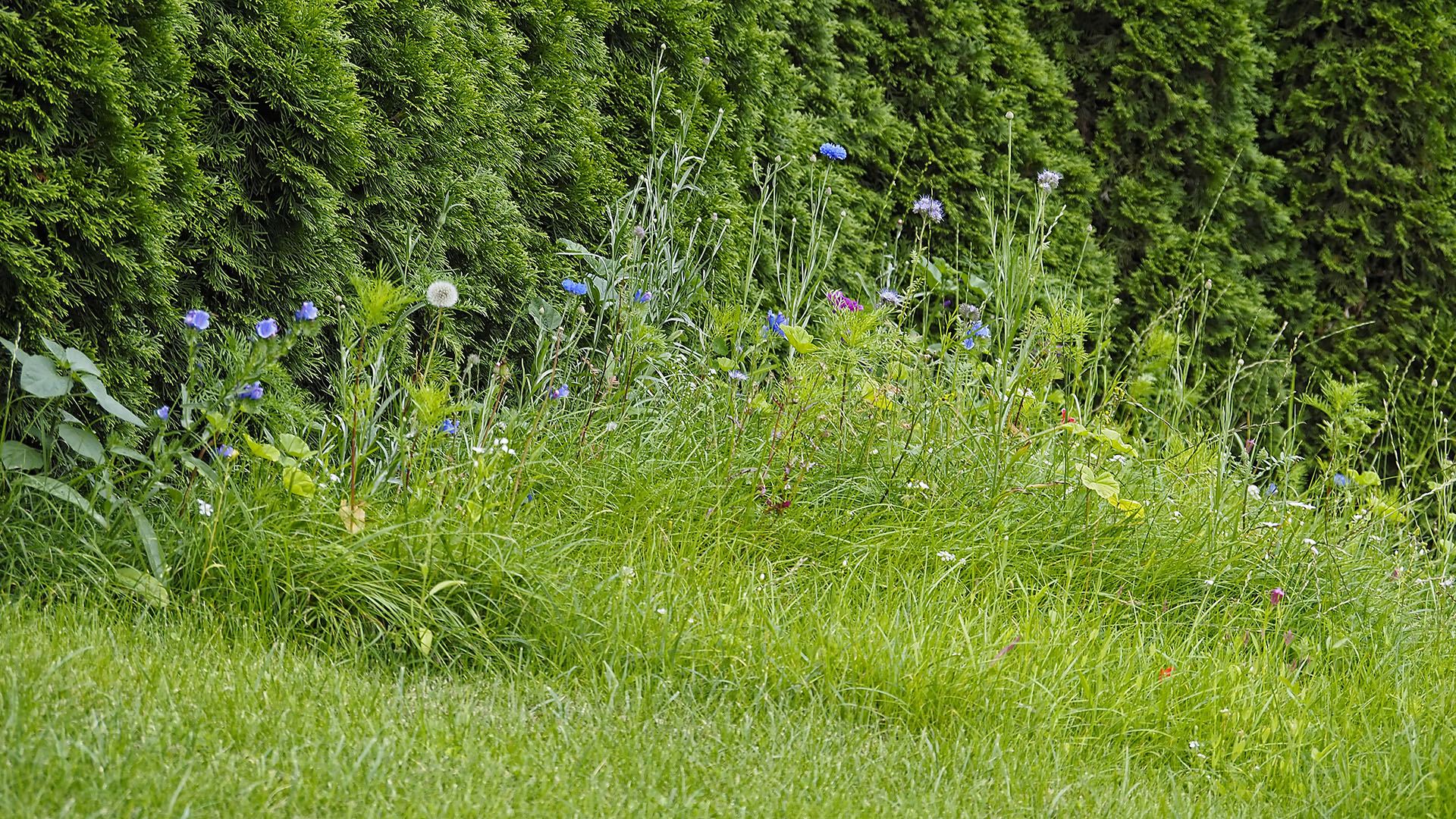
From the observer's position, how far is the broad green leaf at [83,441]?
2615 mm

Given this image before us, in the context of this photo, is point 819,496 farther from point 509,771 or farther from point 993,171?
point 993,171

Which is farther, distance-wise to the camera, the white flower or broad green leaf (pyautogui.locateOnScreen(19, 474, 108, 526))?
the white flower

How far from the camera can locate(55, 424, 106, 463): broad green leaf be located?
2.62 meters

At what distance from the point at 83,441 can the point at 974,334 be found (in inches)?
103

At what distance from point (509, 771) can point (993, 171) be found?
13.3 ft

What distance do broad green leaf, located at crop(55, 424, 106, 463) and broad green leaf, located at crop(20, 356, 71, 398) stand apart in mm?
91

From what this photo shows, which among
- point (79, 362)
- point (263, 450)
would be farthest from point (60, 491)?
point (263, 450)

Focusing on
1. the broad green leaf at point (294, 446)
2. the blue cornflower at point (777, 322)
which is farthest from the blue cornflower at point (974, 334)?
the broad green leaf at point (294, 446)

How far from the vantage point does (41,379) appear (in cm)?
254

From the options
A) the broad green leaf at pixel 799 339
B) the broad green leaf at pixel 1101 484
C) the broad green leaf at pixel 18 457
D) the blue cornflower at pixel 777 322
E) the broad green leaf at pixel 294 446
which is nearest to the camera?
the broad green leaf at pixel 18 457

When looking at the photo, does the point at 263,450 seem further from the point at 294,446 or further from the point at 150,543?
the point at 150,543

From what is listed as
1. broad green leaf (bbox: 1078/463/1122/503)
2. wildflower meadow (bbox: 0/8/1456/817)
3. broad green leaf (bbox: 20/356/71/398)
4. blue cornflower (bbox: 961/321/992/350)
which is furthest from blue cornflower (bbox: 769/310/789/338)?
broad green leaf (bbox: 20/356/71/398)

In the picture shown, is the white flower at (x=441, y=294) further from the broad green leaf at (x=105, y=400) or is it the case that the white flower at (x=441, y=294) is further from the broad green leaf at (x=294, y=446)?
the broad green leaf at (x=105, y=400)

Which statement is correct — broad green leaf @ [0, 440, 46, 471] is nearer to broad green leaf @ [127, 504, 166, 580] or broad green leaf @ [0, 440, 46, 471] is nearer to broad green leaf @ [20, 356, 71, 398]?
broad green leaf @ [20, 356, 71, 398]
